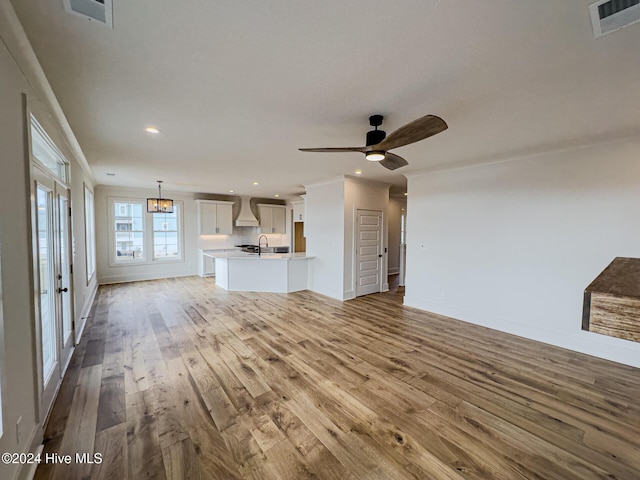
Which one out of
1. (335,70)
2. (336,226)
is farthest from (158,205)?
(335,70)

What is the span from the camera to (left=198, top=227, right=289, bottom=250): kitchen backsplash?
881 centimetres

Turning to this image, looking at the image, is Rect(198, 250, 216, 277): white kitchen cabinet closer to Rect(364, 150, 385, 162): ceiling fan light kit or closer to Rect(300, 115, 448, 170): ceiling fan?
Rect(300, 115, 448, 170): ceiling fan

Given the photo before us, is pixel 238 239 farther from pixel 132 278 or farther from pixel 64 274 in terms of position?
pixel 64 274

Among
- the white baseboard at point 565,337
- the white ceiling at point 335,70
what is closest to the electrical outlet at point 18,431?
the white ceiling at point 335,70

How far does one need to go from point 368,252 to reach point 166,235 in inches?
247

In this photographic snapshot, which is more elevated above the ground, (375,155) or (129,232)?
(375,155)

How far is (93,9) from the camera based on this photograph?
1383 mm

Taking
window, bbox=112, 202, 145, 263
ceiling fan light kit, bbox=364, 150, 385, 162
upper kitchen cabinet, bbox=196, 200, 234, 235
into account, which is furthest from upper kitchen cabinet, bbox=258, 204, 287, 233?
ceiling fan light kit, bbox=364, 150, 385, 162

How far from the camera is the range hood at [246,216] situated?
9.18m

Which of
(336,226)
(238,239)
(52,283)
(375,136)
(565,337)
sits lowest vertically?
(565,337)

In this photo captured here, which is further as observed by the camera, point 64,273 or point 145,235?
point 145,235

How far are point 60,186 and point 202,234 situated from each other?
5.67 metres

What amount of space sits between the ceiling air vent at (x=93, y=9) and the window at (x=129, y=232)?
24.4ft

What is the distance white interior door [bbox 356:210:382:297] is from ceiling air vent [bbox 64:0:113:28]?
492 centimetres
